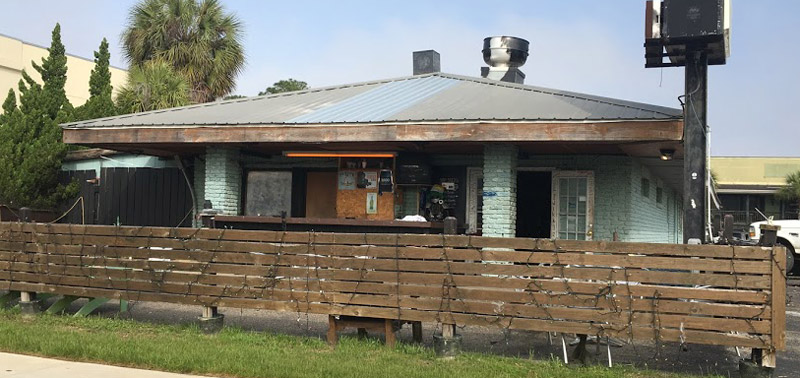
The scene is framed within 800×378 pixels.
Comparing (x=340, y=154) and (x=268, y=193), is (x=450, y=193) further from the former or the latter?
(x=268, y=193)

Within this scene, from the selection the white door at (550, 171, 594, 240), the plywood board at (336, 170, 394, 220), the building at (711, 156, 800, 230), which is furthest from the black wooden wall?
the building at (711, 156, 800, 230)

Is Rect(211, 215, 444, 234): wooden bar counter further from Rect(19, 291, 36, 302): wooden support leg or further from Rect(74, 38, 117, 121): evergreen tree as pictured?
Rect(74, 38, 117, 121): evergreen tree

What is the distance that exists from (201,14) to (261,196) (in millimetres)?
12158

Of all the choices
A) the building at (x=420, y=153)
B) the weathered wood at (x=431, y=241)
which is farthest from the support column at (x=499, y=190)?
the weathered wood at (x=431, y=241)

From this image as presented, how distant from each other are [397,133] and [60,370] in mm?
6253

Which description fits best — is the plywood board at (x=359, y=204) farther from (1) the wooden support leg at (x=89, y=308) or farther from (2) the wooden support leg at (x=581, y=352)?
(2) the wooden support leg at (x=581, y=352)

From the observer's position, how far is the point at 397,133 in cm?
1190

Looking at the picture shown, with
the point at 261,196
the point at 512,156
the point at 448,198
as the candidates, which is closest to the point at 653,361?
the point at 512,156

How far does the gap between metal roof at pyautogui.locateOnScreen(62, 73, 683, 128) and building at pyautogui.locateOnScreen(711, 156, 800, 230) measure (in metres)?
29.9

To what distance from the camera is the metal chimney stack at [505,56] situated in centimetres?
1730

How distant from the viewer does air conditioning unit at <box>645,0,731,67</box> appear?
9.20 metres

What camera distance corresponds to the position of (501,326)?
7.66 metres

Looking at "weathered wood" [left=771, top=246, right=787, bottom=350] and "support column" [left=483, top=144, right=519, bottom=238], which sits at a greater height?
"support column" [left=483, top=144, right=519, bottom=238]

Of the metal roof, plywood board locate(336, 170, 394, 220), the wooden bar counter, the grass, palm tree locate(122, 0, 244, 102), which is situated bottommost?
the grass
